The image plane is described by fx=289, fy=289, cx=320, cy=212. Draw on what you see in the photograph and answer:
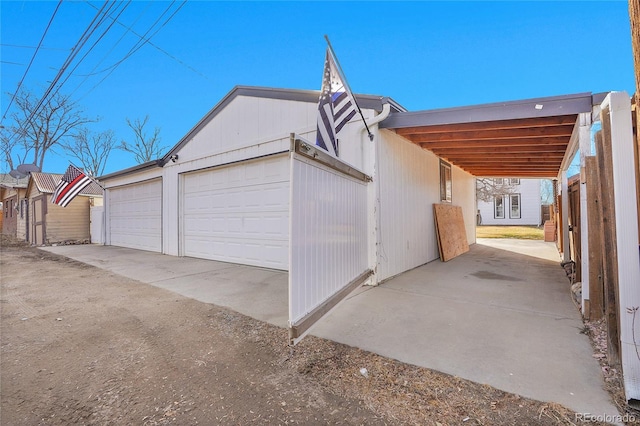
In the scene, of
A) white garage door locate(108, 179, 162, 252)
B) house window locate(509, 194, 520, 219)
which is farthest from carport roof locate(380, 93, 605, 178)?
house window locate(509, 194, 520, 219)

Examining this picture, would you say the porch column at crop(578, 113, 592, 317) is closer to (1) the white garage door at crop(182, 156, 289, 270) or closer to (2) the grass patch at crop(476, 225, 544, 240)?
(1) the white garage door at crop(182, 156, 289, 270)

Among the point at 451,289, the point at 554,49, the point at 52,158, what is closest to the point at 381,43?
the point at 554,49

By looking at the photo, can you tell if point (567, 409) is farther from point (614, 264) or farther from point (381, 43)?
point (381, 43)

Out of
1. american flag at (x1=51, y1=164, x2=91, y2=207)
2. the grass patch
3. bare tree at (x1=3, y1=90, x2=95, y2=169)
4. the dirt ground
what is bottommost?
the dirt ground

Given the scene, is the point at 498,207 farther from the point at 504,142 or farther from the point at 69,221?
the point at 69,221

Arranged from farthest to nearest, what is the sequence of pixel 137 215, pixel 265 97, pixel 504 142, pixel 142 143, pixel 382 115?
pixel 142 143, pixel 137 215, pixel 265 97, pixel 504 142, pixel 382 115

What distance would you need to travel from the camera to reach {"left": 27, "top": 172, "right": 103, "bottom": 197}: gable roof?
13.1 m

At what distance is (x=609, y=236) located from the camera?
252 cm

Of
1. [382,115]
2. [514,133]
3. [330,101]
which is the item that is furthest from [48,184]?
[514,133]

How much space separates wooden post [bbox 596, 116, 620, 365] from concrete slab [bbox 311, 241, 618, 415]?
0.26 m

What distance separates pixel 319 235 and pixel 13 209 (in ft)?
81.0

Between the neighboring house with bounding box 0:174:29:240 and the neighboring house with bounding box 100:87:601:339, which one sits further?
the neighboring house with bounding box 0:174:29:240

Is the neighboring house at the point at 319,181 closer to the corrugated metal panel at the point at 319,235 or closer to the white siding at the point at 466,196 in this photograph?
the corrugated metal panel at the point at 319,235

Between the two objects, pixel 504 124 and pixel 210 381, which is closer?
pixel 210 381
